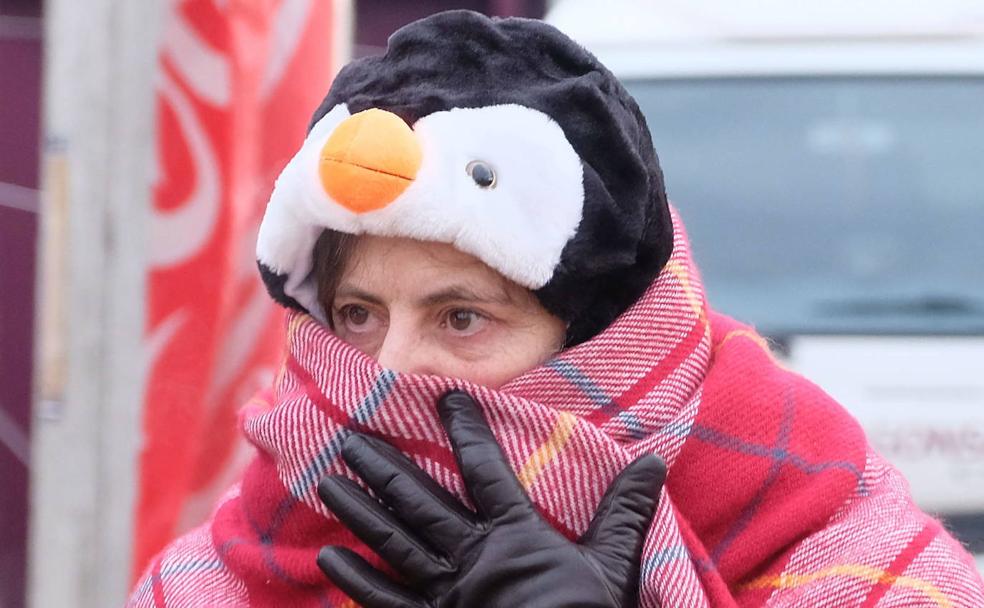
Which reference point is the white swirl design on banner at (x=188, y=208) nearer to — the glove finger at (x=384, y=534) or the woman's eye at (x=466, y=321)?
the woman's eye at (x=466, y=321)

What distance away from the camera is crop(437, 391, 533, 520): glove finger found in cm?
142

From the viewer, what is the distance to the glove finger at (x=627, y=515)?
56.2 inches

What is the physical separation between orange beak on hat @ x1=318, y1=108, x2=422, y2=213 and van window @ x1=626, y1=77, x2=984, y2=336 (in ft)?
5.55

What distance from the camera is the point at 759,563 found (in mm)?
1526

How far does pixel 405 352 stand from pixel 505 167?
0.24 meters

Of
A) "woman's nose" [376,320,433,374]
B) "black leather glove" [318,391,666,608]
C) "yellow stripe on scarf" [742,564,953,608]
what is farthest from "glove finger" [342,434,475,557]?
"yellow stripe on scarf" [742,564,953,608]

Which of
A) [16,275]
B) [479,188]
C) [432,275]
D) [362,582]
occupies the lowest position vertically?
[16,275]

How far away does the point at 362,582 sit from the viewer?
4.68 feet

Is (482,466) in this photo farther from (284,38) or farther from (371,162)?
(284,38)

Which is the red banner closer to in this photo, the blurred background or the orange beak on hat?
the blurred background

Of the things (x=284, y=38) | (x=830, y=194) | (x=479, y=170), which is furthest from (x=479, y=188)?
(x=830, y=194)

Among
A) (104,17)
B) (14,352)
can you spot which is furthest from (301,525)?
(14,352)

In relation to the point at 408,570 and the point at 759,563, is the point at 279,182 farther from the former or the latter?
the point at 759,563

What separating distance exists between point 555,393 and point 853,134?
6.16 ft
